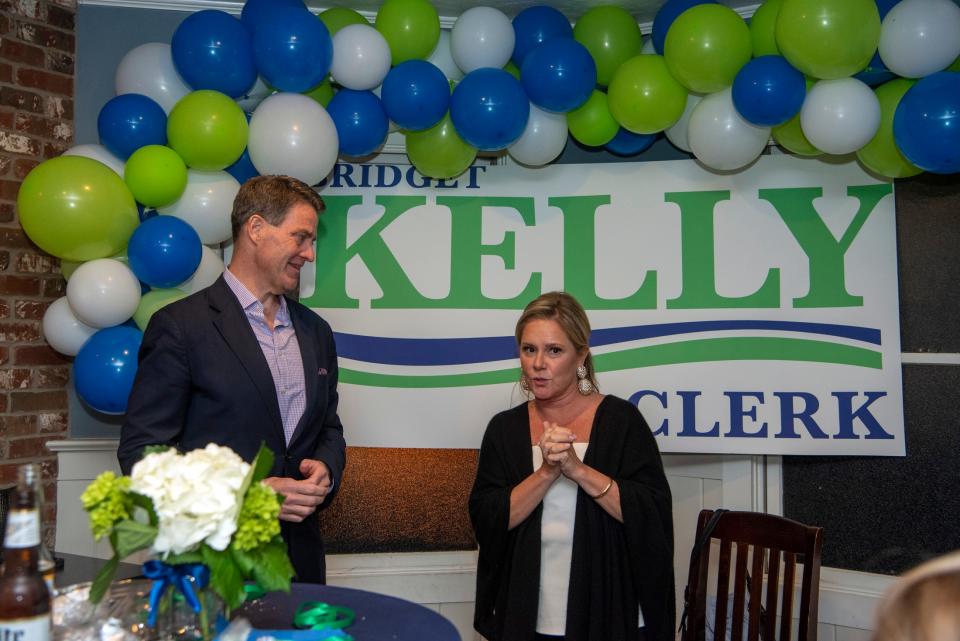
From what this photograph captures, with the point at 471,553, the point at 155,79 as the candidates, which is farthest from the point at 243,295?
the point at 471,553

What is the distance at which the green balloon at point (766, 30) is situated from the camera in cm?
272

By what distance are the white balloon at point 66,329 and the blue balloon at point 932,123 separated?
103 inches

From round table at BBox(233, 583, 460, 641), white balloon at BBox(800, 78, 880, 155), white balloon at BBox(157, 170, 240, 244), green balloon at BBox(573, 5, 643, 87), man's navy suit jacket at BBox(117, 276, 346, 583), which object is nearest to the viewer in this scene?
round table at BBox(233, 583, 460, 641)

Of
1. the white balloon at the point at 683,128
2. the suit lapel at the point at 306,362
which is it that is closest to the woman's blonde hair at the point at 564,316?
the suit lapel at the point at 306,362

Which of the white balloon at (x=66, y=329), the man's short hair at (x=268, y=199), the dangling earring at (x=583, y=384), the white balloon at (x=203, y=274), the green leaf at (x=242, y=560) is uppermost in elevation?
the man's short hair at (x=268, y=199)

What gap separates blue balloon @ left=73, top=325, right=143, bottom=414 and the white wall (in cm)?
43

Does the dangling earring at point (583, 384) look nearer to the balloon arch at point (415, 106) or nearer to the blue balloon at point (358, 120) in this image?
the balloon arch at point (415, 106)

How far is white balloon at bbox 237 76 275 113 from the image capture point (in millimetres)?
3000

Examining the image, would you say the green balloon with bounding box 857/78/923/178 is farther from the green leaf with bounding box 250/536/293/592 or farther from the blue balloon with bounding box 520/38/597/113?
the green leaf with bounding box 250/536/293/592

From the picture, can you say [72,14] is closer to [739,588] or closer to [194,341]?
[194,341]

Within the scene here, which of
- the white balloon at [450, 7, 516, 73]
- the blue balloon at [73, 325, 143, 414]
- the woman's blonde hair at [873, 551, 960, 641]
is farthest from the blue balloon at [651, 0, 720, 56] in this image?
the woman's blonde hair at [873, 551, 960, 641]

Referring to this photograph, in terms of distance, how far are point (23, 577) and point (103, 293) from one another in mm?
1701

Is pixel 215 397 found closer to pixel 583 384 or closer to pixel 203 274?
pixel 203 274

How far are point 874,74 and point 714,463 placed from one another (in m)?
1.48
